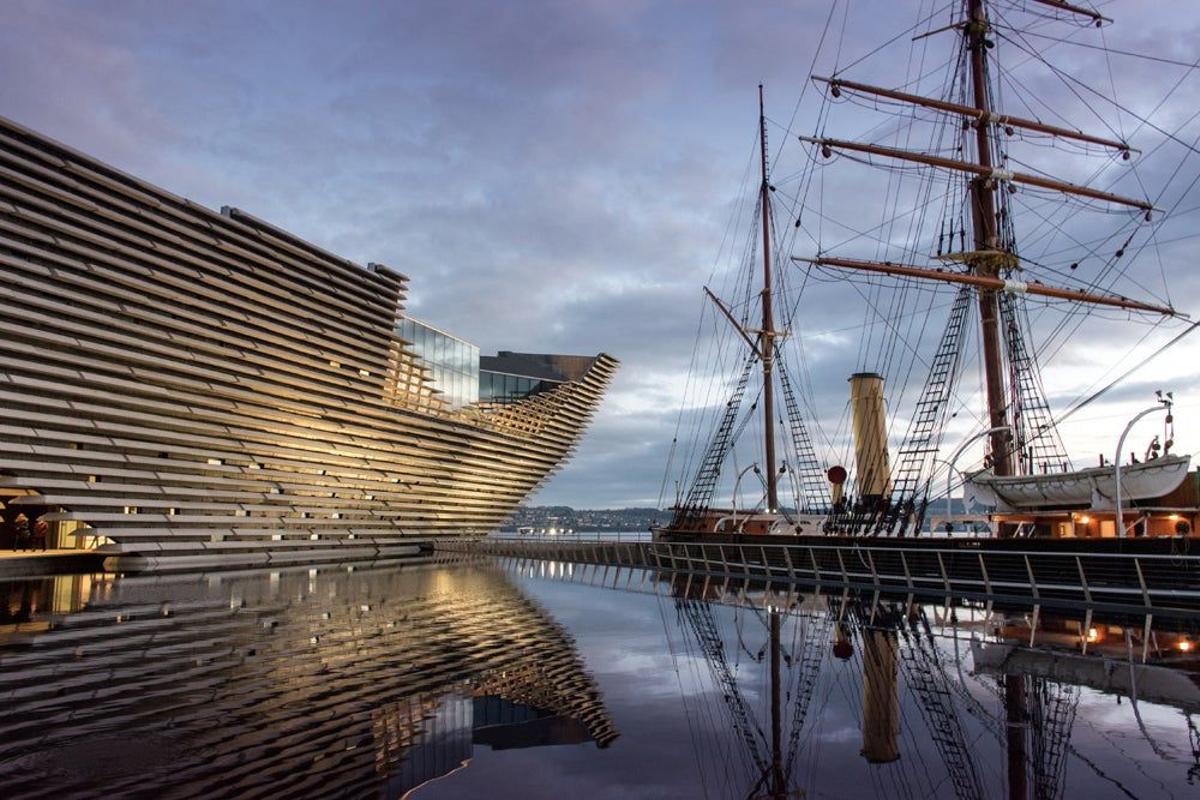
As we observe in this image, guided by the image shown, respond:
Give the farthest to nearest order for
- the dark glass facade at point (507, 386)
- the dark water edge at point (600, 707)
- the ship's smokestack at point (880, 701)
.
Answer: the dark glass facade at point (507, 386), the ship's smokestack at point (880, 701), the dark water edge at point (600, 707)

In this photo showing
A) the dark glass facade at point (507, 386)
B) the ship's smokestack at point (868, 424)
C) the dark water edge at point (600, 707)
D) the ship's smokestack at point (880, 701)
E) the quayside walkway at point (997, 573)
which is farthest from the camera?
the dark glass facade at point (507, 386)

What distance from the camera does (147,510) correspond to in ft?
109

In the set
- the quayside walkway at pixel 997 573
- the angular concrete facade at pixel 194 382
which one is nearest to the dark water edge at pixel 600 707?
the quayside walkway at pixel 997 573

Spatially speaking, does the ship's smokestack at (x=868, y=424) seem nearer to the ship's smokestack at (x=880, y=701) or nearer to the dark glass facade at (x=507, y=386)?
the ship's smokestack at (x=880, y=701)

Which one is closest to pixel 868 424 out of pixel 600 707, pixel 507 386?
pixel 600 707

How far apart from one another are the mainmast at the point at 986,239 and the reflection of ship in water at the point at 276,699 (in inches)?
649

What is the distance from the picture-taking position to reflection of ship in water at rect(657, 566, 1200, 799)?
6.27m

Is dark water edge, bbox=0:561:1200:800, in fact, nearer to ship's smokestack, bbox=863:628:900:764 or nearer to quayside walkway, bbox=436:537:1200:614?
ship's smokestack, bbox=863:628:900:764

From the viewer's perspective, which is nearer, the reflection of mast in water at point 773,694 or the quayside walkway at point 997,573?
the reflection of mast in water at point 773,694

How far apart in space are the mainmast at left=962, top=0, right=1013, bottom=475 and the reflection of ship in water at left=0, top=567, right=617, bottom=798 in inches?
649

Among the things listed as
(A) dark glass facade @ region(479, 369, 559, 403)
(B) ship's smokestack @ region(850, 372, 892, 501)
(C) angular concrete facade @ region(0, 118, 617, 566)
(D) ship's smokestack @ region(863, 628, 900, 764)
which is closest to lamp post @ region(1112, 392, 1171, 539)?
(D) ship's smokestack @ region(863, 628, 900, 764)

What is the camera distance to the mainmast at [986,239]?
25.6m

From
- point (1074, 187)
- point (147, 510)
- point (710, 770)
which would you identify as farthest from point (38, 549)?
point (1074, 187)

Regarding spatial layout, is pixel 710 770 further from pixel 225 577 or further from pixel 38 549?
pixel 38 549
